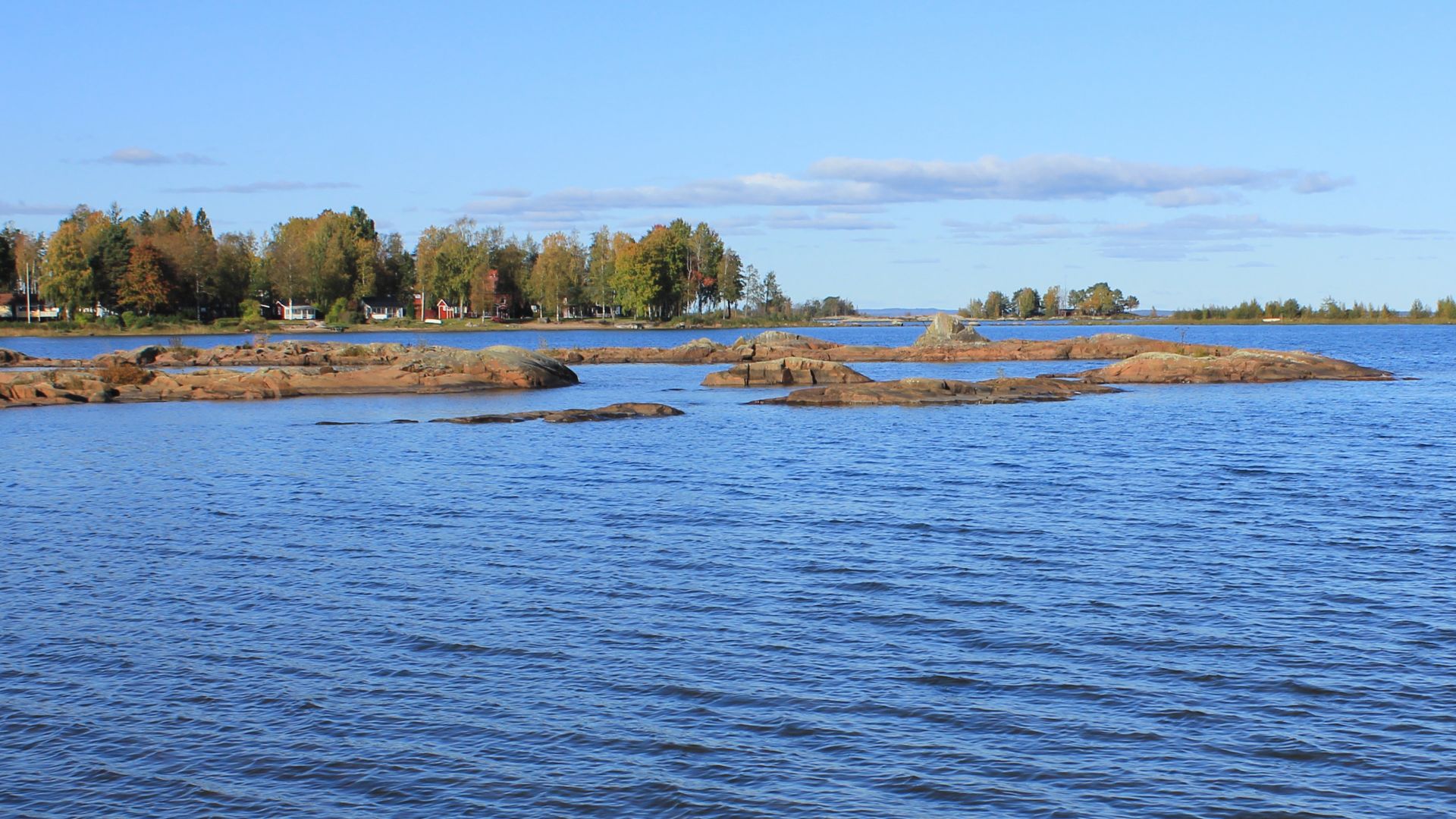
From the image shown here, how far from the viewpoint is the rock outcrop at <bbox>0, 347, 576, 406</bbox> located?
48906mm

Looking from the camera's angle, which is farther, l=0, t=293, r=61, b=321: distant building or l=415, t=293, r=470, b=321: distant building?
l=415, t=293, r=470, b=321: distant building

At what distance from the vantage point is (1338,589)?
14727 mm

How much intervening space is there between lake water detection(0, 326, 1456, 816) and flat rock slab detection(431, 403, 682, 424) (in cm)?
1149

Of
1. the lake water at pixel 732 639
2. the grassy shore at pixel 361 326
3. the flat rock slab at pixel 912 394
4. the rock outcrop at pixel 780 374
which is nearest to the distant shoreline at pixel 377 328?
the grassy shore at pixel 361 326

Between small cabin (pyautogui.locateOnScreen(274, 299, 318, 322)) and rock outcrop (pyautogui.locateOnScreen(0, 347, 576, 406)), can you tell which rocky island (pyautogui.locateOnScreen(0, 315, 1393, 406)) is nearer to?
rock outcrop (pyautogui.locateOnScreen(0, 347, 576, 406))

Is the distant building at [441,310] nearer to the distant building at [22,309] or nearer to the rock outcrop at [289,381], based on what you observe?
the distant building at [22,309]

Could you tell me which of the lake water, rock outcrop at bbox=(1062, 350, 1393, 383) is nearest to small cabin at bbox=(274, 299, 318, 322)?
rock outcrop at bbox=(1062, 350, 1393, 383)

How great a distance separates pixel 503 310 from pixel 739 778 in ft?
562

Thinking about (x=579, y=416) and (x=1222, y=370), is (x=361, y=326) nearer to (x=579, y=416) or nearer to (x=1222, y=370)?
(x=1222, y=370)

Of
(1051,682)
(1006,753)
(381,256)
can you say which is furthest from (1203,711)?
(381,256)

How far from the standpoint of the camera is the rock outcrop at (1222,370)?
187ft

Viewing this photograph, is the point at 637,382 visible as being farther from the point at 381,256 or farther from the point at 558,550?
the point at 381,256

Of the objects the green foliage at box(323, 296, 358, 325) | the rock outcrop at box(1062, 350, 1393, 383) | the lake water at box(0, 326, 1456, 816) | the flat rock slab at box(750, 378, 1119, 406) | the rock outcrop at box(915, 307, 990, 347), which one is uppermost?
the green foliage at box(323, 296, 358, 325)

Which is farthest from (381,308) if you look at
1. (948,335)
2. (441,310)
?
(948,335)
